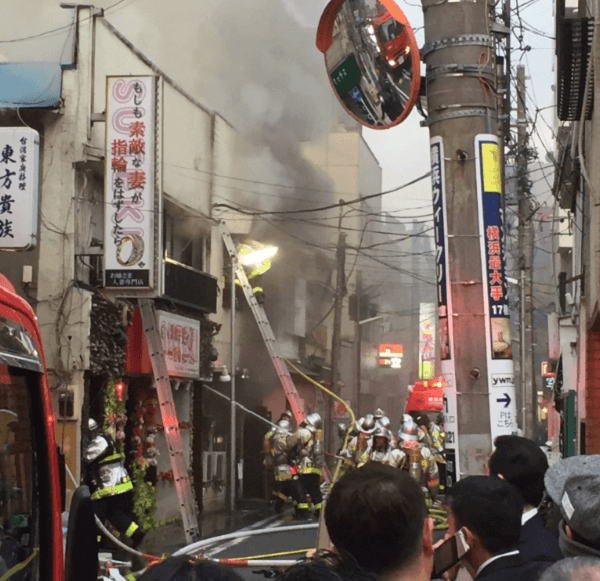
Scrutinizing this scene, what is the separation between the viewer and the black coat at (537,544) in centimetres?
392

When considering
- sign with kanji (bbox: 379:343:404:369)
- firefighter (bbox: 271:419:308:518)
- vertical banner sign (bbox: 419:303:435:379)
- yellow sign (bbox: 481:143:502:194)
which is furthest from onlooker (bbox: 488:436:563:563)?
vertical banner sign (bbox: 419:303:435:379)

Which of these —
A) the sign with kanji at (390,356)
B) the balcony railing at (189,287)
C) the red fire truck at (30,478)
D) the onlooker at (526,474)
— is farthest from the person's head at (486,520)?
the sign with kanji at (390,356)

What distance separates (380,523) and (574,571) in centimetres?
65

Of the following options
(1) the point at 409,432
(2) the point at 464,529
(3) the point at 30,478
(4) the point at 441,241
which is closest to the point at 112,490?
(4) the point at 441,241

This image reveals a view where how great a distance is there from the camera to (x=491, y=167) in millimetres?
7117

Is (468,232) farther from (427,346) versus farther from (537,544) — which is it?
(427,346)

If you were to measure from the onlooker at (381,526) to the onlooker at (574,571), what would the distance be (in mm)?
552

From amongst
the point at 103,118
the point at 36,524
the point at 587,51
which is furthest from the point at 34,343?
the point at 103,118

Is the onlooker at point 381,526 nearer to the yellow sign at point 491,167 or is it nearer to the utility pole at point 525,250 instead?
the yellow sign at point 491,167

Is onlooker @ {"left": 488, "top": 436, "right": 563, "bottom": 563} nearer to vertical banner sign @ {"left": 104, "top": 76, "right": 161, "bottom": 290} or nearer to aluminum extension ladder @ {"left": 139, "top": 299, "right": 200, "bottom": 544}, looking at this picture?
vertical banner sign @ {"left": 104, "top": 76, "right": 161, "bottom": 290}

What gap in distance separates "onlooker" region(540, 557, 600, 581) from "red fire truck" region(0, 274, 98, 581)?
1.72 metres

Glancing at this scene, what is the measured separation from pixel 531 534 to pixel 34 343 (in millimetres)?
2175

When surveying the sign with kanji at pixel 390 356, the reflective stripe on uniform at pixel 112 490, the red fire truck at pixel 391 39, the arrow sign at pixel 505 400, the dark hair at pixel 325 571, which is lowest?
the reflective stripe on uniform at pixel 112 490

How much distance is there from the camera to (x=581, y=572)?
2.32 m
